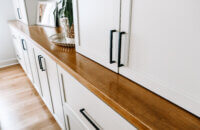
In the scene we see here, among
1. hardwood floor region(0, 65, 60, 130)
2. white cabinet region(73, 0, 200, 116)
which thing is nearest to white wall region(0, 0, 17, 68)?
hardwood floor region(0, 65, 60, 130)

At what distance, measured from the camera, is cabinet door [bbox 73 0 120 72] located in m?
0.75

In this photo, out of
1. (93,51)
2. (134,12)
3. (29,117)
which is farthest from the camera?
(29,117)

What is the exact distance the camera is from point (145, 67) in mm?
671

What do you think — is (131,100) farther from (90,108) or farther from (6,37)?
(6,37)

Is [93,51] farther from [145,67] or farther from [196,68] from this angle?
[196,68]

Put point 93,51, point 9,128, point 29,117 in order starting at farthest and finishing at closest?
point 29,117 < point 9,128 < point 93,51

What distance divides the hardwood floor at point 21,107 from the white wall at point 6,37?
1.75ft

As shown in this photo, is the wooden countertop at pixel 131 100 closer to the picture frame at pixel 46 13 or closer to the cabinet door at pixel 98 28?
the cabinet door at pixel 98 28

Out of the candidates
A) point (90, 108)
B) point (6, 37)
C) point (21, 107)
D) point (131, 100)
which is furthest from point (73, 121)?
point (6, 37)

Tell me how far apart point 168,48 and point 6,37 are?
3137 mm

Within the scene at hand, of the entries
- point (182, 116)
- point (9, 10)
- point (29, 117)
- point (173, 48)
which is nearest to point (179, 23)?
point (173, 48)

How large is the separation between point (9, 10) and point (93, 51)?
2638 mm

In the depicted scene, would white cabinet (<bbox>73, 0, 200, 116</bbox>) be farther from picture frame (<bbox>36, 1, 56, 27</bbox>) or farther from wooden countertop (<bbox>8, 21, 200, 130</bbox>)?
picture frame (<bbox>36, 1, 56, 27</bbox>)

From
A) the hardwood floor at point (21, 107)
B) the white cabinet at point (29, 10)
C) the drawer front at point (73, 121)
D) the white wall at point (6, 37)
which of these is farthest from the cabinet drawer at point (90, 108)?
the white wall at point (6, 37)
